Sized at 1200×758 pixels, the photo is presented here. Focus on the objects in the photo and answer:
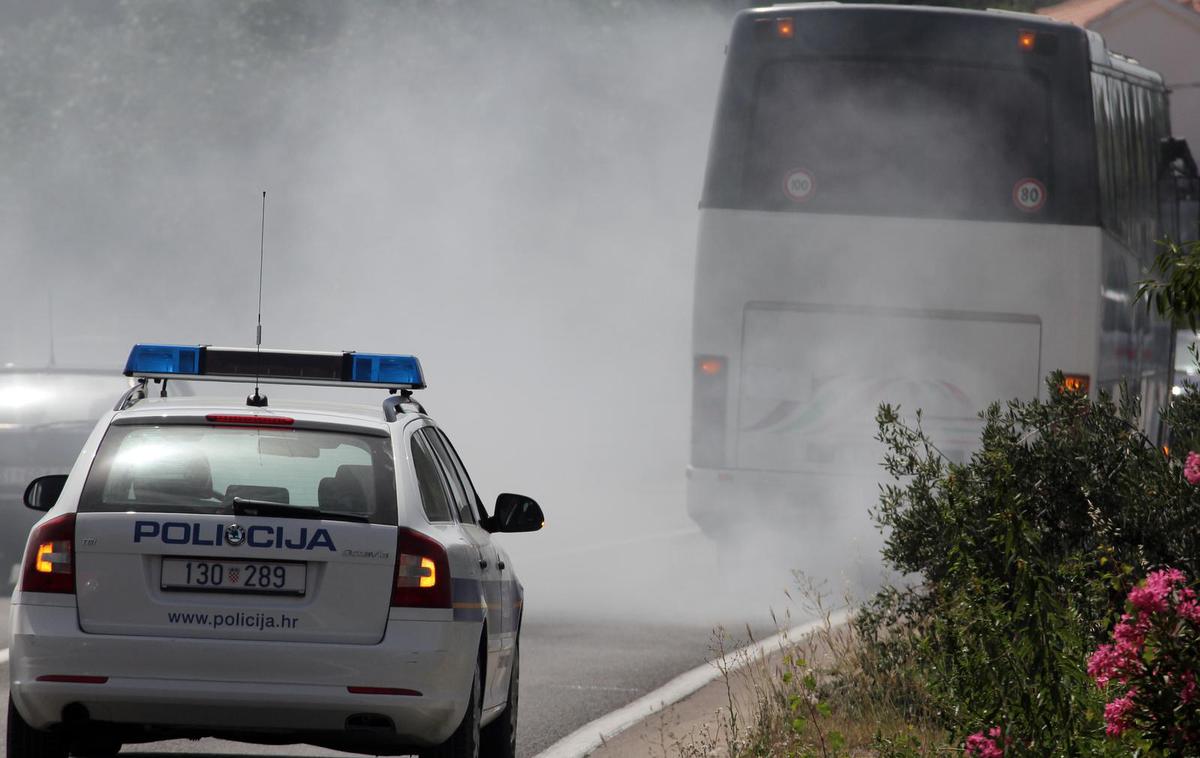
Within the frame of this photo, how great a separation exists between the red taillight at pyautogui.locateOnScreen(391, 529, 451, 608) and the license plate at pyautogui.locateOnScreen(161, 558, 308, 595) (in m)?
0.32

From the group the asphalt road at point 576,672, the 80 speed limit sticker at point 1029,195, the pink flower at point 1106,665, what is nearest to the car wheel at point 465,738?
the asphalt road at point 576,672

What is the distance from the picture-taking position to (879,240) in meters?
14.6

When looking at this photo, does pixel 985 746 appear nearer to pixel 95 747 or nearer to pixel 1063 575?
pixel 1063 575

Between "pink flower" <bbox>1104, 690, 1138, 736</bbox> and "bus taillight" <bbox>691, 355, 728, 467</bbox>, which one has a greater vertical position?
"bus taillight" <bbox>691, 355, 728, 467</bbox>

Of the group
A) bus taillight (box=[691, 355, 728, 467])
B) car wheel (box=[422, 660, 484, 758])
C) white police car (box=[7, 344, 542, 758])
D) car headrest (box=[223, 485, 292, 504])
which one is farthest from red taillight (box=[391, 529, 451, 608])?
bus taillight (box=[691, 355, 728, 467])

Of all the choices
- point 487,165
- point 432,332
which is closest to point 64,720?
point 432,332

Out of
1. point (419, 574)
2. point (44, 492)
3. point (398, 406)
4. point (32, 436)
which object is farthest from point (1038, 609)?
point (32, 436)

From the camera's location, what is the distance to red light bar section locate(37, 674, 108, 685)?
640 centimetres

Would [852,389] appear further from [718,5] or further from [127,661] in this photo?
[718,5]

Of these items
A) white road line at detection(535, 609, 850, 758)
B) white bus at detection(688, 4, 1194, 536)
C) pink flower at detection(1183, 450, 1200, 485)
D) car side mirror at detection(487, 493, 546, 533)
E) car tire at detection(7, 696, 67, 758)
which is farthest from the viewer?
white bus at detection(688, 4, 1194, 536)

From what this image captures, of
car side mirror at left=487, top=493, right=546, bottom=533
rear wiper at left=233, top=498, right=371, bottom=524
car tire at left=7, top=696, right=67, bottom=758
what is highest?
rear wiper at left=233, top=498, right=371, bottom=524

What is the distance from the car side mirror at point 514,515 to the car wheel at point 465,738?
109 centimetres

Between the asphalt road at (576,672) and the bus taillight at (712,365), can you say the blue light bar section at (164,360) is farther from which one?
the bus taillight at (712,365)

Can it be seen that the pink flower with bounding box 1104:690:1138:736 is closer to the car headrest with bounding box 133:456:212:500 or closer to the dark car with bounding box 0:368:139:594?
the car headrest with bounding box 133:456:212:500
